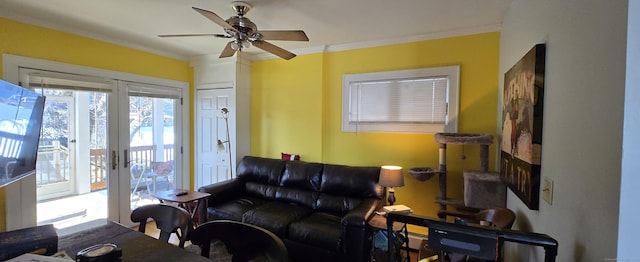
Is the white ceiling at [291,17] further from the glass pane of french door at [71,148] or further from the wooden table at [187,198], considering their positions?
the wooden table at [187,198]

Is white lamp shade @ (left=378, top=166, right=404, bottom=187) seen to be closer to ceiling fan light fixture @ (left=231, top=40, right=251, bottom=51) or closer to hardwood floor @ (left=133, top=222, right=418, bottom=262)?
hardwood floor @ (left=133, top=222, right=418, bottom=262)

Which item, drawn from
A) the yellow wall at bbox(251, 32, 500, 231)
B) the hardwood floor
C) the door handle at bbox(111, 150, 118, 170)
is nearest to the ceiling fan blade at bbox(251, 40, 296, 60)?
the yellow wall at bbox(251, 32, 500, 231)

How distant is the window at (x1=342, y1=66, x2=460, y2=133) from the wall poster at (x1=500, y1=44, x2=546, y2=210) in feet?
3.18

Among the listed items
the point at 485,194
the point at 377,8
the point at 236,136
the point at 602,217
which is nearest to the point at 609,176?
the point at 602,217

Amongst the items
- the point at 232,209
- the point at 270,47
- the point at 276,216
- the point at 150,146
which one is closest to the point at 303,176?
the point at 276,216

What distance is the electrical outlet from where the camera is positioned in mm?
1327

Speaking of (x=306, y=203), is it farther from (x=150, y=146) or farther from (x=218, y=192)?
(x=150, y=146)

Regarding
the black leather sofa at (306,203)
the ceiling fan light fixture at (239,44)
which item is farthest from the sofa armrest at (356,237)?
the ceiling fan light fixture at (239,44)

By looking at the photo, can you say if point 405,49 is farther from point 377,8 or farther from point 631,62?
point 631,62

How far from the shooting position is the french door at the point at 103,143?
308 centimetres

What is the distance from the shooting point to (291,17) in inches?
107

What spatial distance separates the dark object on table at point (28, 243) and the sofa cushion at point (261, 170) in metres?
2.48

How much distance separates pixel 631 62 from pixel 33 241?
2238 mm

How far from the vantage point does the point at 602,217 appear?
2.94ft
